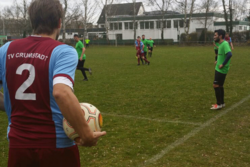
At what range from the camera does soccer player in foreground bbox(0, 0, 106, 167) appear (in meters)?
2.07

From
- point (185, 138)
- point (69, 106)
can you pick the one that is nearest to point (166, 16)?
point (185, 138)

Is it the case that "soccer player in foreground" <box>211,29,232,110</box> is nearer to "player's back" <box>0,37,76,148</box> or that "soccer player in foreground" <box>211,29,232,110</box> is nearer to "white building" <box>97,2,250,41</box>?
"player's back" <box>0,37,76,148</box>

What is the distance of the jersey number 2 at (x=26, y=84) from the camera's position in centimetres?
209

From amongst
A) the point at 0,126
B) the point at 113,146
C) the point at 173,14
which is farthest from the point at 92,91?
the point at 173,14

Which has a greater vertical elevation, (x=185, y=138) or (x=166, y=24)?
(x=166, y=24)

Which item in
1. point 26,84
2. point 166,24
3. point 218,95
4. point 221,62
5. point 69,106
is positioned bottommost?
point 218,95

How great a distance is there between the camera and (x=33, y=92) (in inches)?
82.8

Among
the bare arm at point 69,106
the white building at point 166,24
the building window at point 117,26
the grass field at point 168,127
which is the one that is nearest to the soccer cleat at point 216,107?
the grass field at point 168,127

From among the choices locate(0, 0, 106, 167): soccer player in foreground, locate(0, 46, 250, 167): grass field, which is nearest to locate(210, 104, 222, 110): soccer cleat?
locate(0, 46, 250, 167): grass field

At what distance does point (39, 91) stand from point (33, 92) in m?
0.04

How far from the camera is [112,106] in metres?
8.26

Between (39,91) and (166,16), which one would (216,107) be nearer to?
(39,91)

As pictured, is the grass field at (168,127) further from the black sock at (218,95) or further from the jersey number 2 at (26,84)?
the jersey number 2 at (26,84)

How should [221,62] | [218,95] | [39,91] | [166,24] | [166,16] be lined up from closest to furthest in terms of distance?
[39,91] → [221,62] → [218,95] → [166,16] → [166,24]
